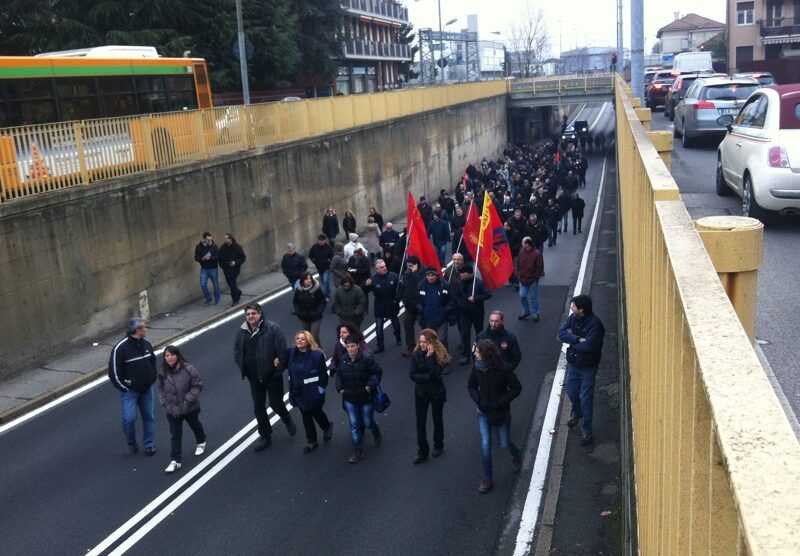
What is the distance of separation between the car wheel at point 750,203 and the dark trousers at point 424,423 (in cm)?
421

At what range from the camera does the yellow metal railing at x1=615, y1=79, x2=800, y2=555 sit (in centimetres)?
118

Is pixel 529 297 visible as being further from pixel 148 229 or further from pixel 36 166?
pixel 36 166

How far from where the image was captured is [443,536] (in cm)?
805

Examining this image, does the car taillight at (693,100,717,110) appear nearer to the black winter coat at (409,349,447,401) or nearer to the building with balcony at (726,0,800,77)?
the black winter coat at (409,349,447,401)

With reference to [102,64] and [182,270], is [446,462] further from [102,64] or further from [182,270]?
→ [102,64]

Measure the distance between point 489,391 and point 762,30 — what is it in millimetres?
71349

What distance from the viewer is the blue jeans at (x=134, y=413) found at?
10164 millimetres

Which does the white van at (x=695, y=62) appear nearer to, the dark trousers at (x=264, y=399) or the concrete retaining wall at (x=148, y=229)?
the concrete retaining wall at (x=148, y=229)

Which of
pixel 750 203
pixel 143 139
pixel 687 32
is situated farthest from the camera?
pixel 687 32

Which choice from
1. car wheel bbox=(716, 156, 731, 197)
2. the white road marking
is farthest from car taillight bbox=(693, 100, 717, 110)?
the white road marking

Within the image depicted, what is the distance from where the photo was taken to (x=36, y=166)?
48.9 ft

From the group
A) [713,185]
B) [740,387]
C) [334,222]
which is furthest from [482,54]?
[740,387]

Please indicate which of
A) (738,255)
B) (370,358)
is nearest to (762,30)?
(370,358)

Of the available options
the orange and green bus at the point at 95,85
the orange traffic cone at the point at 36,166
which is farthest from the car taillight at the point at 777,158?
the orange and green bus at the point at 95,85
